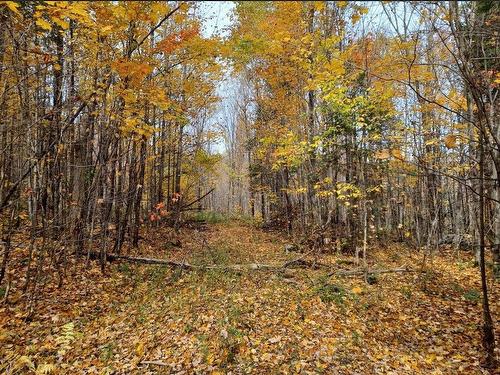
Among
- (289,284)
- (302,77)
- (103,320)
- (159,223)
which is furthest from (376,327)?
(159,223)

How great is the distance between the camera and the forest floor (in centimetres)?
495

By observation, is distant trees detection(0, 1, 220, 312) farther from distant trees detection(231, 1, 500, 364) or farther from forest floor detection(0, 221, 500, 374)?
distant trees detection(231, 1, 500, 364)

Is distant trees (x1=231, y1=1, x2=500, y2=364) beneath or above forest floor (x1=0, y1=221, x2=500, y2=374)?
above

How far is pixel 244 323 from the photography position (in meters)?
6.03

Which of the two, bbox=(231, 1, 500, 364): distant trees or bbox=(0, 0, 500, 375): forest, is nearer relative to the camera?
bbox=(0, 0, 500, 375): forest

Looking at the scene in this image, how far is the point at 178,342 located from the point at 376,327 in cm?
402

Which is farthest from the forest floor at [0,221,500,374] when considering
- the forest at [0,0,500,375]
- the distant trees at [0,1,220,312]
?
the distant trees at [0,1,220,312]

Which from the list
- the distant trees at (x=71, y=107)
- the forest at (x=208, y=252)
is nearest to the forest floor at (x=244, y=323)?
the forest at (x=208, y=252)

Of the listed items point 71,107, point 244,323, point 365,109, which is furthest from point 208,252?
point 365,109

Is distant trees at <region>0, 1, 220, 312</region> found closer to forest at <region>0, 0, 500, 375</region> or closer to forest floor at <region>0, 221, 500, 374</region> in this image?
forest at <region>0, 0, 500, 375</region>

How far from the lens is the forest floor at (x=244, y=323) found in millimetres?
4953

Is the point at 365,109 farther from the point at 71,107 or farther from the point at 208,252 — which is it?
the point at 71,107

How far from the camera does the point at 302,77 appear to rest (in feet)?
42.3

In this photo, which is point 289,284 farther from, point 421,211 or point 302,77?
point 421,211
